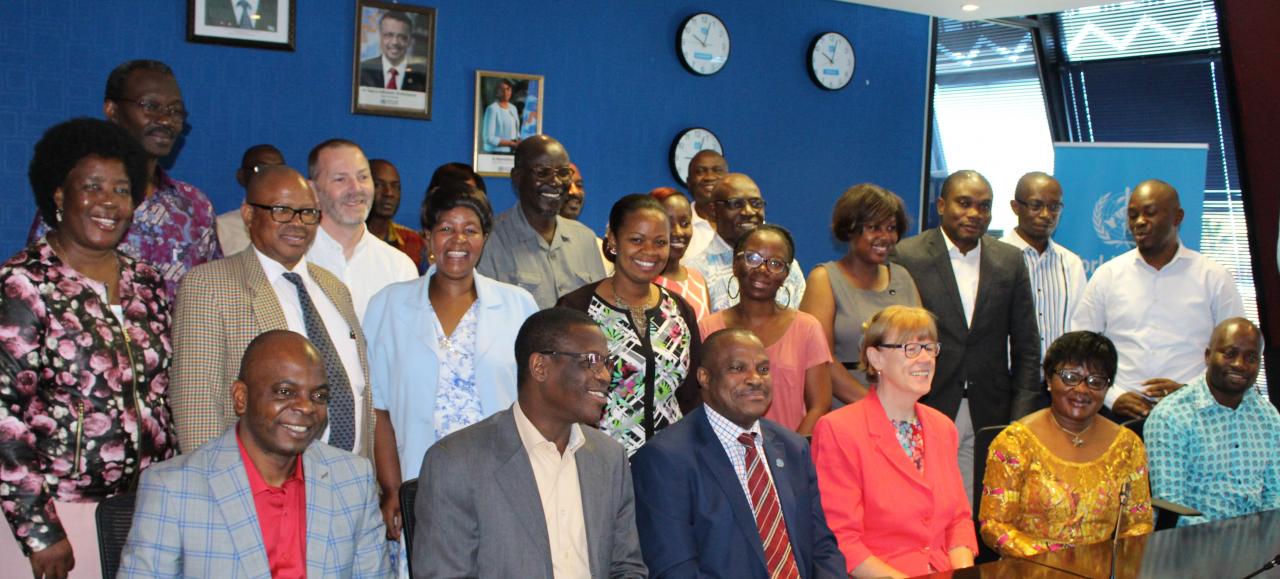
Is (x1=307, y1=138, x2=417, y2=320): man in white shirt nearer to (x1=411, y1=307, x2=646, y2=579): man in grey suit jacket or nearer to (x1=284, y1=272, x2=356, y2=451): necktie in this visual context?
(x1=284, y1=272, x2=356, y2=451): necktie

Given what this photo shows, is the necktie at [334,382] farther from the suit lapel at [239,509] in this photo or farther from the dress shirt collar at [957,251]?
the dress shirt collar at [957,251]

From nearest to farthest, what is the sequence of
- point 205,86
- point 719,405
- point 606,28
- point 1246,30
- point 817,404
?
1. point 719,405
2. point 817,404
3. point 205,86
4. point 1246,30
5. point 606,28

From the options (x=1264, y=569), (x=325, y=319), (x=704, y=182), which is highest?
(x=704, y=182)

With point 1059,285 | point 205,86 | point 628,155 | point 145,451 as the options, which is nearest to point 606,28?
point 628,155

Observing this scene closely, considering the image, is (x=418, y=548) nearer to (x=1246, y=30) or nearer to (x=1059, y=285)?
(x=1059, y=285)

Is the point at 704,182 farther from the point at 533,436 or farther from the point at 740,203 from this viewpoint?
the point at 533,436

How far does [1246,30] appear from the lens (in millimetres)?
6906

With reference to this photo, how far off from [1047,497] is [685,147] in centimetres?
467

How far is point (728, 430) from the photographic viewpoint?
3273 mm

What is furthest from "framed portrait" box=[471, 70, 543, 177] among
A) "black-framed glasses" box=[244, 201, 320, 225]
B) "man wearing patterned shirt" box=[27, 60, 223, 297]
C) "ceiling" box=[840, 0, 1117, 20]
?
"black-framed glasses" box=[244, 201, 320, 225]

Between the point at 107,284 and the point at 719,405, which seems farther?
the point at 719,405

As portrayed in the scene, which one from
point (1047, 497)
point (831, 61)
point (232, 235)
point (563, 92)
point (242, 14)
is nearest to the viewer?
point (1047, 497)

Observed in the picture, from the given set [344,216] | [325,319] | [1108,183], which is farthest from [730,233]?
[1108,183]

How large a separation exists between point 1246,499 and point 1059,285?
1.57 m
